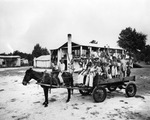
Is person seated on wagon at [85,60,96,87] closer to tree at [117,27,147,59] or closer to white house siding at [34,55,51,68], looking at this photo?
white house siding at [34,55,51,68]

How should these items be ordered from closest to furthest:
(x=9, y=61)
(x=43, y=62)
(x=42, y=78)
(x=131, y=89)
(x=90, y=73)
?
(x=42, y=78)
(x=90, y=73)
(x=131, y=89)
(x=43, y=62)
(x=9, y=61)

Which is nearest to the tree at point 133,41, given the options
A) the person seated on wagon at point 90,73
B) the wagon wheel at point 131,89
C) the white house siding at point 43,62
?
the white house siding at point 43,62

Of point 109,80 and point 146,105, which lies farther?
point 109,80

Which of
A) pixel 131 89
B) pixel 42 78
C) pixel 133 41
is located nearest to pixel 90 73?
pixel 42 78

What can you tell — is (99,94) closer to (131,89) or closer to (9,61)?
(131,89)

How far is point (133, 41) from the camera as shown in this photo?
4622 centimetres

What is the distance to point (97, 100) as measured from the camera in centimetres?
696

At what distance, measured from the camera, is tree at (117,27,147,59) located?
1794 inches

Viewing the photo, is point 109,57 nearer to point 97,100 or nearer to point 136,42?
point 97,100

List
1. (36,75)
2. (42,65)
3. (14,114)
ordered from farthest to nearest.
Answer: (42,65) < (36,75) < (14,114)

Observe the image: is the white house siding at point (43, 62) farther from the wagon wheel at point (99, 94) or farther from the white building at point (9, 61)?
the wagon wheel at point (99, 94)

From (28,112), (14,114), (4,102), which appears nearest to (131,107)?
(28,112)

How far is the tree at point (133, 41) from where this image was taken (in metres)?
45.6

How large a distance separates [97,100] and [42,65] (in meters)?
35.5
